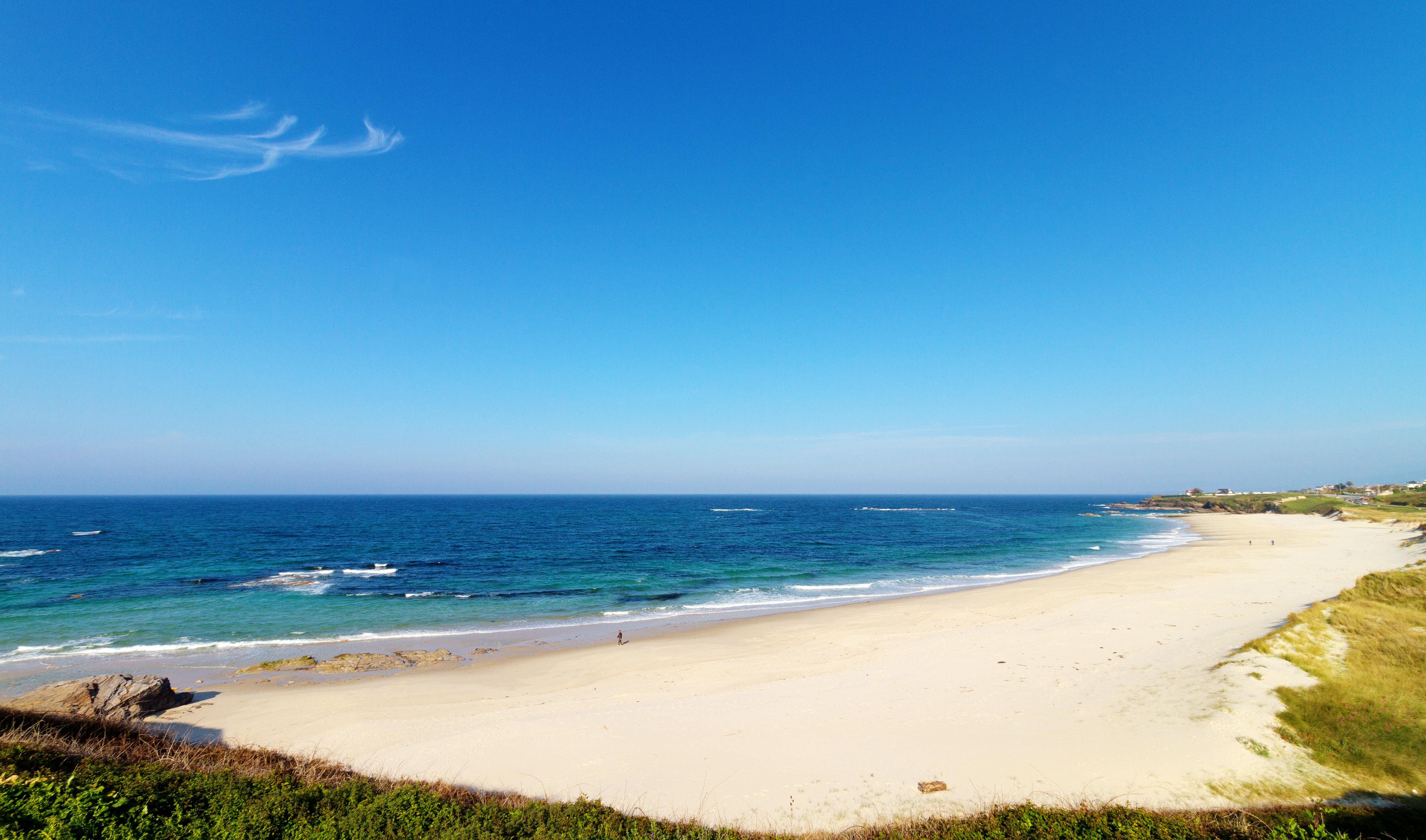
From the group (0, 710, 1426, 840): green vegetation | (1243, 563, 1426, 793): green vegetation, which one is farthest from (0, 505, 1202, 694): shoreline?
(1243, 563, 1426, 793): green vegetation

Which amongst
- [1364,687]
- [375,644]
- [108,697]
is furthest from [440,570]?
[1364,687]

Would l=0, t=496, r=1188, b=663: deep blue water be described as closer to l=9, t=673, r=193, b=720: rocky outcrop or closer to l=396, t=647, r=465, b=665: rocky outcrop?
l=396, t=647, r=465, b=665: rocky outcrop

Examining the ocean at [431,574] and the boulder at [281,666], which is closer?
the boulder at [281,666]

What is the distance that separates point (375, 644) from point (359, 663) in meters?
4.17

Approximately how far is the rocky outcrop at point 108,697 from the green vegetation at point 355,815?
8124mm

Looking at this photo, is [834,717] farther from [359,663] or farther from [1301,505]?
[1301,505]

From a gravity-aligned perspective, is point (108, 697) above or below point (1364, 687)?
below

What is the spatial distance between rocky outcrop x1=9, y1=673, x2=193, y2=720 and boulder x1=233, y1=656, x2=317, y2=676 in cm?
437

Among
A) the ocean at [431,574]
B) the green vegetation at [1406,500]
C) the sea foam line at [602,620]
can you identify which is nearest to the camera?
the sea foam line at [602,620]

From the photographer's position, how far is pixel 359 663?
2316 cm

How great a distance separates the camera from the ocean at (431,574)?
93.5ft

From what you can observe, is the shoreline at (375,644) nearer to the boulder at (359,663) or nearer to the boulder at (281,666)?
the boulder at (281,666)

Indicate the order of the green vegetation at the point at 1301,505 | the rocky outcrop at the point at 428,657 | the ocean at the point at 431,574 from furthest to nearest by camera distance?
the green vegetation at the point at 1301,505, the ocean at the point at 431,574, the rocky outcrop at the point at 428,657

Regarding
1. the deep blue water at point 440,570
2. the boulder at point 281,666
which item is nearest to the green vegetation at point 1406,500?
the deep blue water at point 440,570
